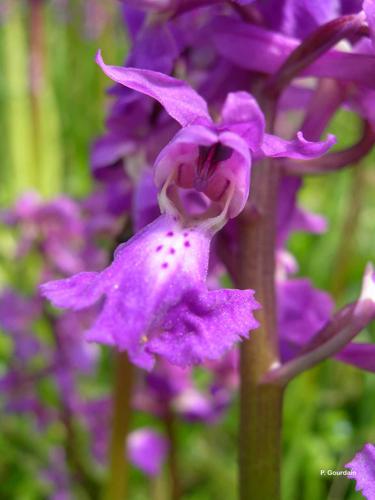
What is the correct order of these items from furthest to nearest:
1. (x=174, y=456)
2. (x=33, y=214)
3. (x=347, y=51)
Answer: (x=33, y=214) < (x=174, y=456) < (x=347, y=51)

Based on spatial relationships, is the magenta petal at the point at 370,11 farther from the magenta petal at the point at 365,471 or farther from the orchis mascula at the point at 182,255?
the magenta petal at the point at 365,471

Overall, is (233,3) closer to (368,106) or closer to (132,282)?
(368,106)

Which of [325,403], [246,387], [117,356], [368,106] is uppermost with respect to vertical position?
[368,106]

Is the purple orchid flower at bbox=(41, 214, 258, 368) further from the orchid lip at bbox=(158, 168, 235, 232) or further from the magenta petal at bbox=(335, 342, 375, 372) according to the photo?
the magenta petal at bbox=(335, 342, 375, 372)

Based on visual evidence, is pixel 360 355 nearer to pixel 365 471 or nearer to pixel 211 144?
pixel 365 471

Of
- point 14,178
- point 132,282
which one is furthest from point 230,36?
point 14,178

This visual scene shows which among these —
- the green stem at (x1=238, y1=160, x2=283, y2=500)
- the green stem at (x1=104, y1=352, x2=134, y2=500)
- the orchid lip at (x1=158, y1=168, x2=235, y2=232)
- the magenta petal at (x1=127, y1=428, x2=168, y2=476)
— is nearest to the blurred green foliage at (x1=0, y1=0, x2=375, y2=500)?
the magenta petal at (x1=127, y1=428, x2=168, y2=476)

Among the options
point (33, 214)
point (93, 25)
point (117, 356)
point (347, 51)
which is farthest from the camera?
point (93, 25)
